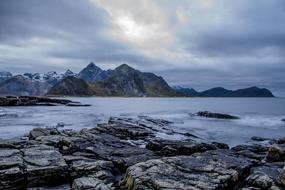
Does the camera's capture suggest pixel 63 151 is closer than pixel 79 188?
No

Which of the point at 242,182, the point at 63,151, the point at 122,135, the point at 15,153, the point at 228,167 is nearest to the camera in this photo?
the point at 242,182

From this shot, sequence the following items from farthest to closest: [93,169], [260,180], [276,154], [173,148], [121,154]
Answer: [173,148] → [121,154] → [276,154] → [93,169] → [260,180]

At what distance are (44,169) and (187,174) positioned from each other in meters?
6.36

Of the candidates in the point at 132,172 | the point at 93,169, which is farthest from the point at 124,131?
the point at 132,172

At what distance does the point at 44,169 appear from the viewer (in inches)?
541

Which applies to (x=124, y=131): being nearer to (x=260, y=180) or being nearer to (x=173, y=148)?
(x=173, y=148)

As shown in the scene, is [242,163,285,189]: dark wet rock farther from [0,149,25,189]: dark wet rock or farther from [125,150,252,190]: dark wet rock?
[0,149,25,189]: dark wet rock

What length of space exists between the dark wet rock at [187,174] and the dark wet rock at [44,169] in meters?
3.21

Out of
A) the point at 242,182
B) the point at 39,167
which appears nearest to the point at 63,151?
the point at 39,167

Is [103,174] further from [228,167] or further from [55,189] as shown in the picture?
[228,167]

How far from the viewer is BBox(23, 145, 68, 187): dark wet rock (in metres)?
13.4

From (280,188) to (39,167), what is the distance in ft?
33.5

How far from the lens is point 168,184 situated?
11844 mm

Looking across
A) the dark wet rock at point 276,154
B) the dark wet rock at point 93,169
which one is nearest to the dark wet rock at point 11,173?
the dark wet rock at point 93,169
